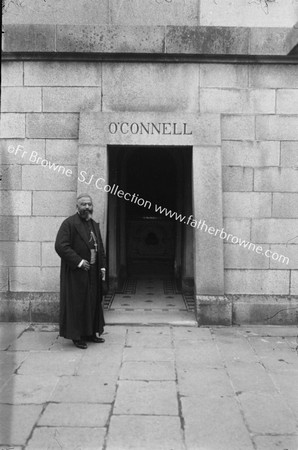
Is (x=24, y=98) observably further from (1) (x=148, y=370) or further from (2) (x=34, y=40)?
(1) (x=148, y=370)

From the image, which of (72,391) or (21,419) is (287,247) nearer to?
(72,391)

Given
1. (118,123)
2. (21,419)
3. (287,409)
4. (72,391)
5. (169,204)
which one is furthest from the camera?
(169,204)

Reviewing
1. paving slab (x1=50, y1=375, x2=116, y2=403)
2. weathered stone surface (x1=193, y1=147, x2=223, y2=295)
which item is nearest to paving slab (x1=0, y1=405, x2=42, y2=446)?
paving slab (x1=50, y1=375, x2=116, y2=403)

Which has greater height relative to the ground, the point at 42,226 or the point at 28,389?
the point at 42,226

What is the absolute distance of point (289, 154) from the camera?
726 cm

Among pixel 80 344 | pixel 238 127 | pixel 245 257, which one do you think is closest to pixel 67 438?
pixel 80 344

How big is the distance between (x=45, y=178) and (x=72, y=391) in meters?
3.70

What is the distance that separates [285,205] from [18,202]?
4178mm

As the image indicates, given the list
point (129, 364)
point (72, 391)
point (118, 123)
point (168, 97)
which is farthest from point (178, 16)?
point (72, 391)

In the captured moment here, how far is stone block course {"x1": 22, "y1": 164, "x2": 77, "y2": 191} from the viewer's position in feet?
24.1

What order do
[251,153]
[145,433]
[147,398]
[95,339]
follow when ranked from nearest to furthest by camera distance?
[145,433] < [147,398] < [95,339] < [251,153]

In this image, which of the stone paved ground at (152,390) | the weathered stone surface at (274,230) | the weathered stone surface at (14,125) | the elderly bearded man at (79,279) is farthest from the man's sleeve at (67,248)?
the weathered stone surface at (274,230)

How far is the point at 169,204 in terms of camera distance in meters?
12.7

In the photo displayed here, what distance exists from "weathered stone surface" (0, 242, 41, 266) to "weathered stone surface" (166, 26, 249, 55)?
3.72m
